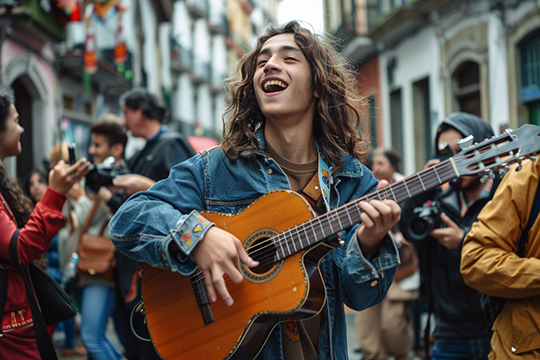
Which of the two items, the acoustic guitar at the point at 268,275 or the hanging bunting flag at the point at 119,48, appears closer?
the acoustic guitar at the point at 268,275

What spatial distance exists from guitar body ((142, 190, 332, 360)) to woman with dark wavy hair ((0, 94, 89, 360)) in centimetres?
83

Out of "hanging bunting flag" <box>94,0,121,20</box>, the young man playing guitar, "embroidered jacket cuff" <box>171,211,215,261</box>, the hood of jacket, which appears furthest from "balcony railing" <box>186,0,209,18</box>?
"embroidered jacket cuff" <box>171,211,215,261</box>

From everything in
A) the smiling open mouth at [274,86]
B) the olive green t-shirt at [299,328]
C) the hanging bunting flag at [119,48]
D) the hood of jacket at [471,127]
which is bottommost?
the olive green t-shirt at [299,328]

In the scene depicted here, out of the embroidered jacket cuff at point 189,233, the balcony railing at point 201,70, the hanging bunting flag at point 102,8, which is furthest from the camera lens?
the balcony railing at point 201,70

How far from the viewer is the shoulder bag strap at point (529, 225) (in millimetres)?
2242

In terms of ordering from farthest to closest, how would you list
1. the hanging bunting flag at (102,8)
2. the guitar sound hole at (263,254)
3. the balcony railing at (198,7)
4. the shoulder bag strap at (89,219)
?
the balcony railing at (198,7) < the hanging bunting flag at (102,8) < the shoulder bag strap at (89,219) < the guitar sound hole at (263,254)

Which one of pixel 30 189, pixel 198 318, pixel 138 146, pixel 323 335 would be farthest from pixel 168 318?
pixel 138 146

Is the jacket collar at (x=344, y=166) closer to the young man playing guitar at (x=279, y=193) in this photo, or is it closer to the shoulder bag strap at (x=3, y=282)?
the young man playing guitar at (x=279, y=193)

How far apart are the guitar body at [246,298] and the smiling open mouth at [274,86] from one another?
484mm

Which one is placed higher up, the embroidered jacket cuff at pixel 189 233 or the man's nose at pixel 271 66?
the man's nose at pixel 271 66

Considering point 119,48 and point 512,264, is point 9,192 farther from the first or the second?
point 119,48

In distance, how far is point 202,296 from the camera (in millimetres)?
2061

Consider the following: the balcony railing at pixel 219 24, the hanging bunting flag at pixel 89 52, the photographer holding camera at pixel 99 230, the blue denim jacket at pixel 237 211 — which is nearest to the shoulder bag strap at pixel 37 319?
the blue denim jacket at pixel 237 211

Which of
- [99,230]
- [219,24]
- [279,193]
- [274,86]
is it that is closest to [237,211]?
[279,193]
